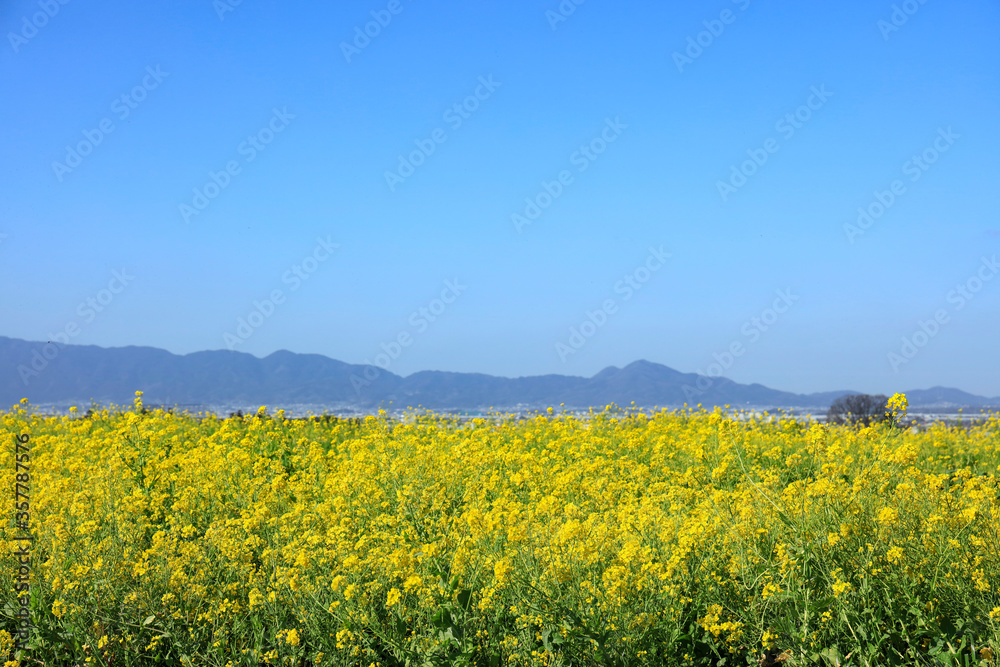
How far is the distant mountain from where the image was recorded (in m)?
95.4

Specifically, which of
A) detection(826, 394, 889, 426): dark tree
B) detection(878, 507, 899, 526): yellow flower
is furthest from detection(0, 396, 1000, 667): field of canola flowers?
detection(826, 394, 889, 426): dark tree

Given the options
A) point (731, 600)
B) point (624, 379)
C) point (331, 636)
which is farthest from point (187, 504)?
point (624, 379)

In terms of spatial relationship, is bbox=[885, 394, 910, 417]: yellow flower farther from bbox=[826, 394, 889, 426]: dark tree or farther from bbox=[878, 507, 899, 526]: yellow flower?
bbox=[826, 394, 889, 426]: dark tree

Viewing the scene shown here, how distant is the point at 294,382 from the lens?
146375 millimetres

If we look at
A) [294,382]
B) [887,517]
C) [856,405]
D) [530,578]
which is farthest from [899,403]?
[294,382]

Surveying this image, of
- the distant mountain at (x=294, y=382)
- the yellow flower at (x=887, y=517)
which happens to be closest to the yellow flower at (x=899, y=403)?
the yellow flower at (x=887, y=517)

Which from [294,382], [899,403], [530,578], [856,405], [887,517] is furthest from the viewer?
[294,382]

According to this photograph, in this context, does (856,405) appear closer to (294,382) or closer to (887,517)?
(887,517)

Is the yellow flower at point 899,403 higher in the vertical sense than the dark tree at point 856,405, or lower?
higher

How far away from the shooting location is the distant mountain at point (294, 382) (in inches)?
3754

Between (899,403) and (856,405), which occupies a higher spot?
(899,403)

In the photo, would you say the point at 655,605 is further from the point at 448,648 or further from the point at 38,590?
the point at 38,590

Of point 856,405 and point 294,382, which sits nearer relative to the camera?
point 856,405

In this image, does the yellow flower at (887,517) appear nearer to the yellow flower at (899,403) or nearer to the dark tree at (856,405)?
the yellow flower at (899,403)
